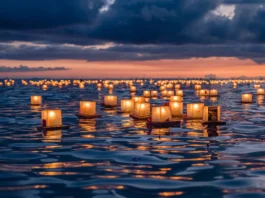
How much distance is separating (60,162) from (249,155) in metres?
12.1

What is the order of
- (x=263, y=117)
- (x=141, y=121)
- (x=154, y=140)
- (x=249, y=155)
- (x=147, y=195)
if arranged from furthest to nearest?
1. (x=263, y=117)
2. (x=141, y=121)
3. (x=154, y=140)
4. (x=249, y=155)
5. (x=147, y=195)

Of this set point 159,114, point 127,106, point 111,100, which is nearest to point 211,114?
point 159,114

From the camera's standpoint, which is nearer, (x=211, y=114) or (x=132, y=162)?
(x=132, y=162)

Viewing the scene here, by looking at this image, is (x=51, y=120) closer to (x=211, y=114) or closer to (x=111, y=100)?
(x=211, y=114)

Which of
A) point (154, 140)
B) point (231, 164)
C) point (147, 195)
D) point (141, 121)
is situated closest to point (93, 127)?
point (141, 121)

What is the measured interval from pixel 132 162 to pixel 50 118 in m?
16.9

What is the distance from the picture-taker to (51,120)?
1566 inches

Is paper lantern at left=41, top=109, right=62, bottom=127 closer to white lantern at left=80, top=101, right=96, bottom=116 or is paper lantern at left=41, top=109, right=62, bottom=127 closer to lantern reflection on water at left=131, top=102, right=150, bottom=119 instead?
white lantern at left=80, top=101, right=96, bottom=116

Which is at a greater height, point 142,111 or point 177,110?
point 142,111

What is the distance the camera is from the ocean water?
19344 mm

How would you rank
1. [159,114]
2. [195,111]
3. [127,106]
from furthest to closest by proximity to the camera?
[127,106] < [195,111] < [159,114]

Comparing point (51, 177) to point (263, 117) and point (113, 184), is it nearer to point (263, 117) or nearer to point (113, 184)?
point (113, 184)

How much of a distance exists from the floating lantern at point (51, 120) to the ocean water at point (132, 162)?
124 centimetres

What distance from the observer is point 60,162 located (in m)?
25.1
